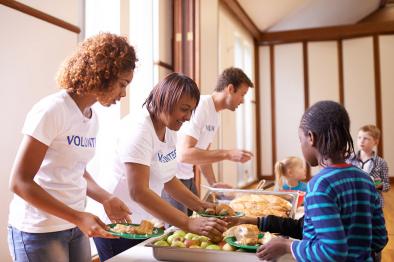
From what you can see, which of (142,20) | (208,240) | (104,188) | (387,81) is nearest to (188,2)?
(142,20)

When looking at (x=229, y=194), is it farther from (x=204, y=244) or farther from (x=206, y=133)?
(x=204, y=244)

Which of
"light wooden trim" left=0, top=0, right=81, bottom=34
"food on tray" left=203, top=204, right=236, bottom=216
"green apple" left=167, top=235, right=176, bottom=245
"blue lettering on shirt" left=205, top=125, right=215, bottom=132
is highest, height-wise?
"light wooden trim" left=0, top=0, right=81, bottom=34

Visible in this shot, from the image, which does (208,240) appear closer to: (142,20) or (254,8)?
(142,20)

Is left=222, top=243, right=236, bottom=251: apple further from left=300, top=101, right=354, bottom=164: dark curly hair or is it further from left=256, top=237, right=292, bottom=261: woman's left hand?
left=300, top=101, right=354, bottom=164: dark curly hair

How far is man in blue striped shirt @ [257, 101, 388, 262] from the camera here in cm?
87

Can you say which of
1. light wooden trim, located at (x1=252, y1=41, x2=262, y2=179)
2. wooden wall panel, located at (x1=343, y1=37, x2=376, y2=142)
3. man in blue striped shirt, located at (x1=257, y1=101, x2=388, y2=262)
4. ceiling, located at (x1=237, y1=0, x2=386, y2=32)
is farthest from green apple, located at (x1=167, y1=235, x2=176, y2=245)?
wooden wall panel, located at (x1=343, y1=37, x2=376, y2=142)

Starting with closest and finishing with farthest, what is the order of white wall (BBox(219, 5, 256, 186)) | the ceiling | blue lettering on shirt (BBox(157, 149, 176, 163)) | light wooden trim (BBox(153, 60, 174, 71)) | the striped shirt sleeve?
the striped shirt sleeve < blue lettering on shirt (BBox(157, 149, 176, 163)) < light wooden trim (BBox(153, 60, 174, 71)) < white wall (BBox(219, 5, 256, 186)) < the ceiling

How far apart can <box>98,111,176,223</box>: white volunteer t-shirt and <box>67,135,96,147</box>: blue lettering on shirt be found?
0.10 metres

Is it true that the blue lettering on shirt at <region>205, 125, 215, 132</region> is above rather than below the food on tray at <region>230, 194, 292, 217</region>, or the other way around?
above

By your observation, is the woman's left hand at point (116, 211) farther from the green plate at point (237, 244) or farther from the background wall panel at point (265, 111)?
the background wall panel at point (265, 111)

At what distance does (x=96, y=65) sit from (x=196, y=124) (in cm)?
108

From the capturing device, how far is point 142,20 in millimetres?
3373

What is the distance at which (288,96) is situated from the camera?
24.8ft

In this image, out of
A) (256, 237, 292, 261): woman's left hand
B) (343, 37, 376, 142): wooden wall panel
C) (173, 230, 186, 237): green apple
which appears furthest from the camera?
(343, 37, 376, 142): wooden wall panel
